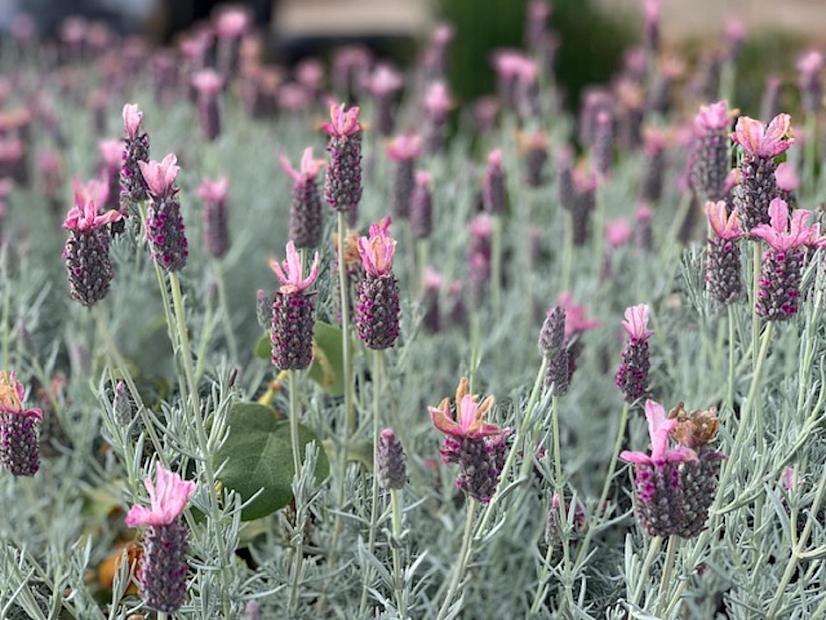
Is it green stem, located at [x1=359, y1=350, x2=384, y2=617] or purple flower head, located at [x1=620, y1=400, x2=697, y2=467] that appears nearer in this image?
purple flower head, located at [x1=620, y1=400, x2=697, y2=467]

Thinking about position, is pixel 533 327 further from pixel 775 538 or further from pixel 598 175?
pixel 775 538

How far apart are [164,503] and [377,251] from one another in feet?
0.95

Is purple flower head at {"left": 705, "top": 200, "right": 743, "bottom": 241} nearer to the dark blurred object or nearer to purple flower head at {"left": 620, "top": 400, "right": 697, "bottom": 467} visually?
purple flower head at {"left": 620, "top": 400, "right": 697, "bottom": 467}

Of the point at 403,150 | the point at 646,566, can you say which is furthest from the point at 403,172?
the point at 646,566

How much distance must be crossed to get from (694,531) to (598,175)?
1.20 metres

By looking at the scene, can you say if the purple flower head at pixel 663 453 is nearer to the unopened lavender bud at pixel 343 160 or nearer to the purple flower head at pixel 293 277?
the purple flower head at pixel 293 277

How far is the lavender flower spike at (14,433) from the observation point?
3.62 ft

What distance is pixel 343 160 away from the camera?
4.03 feet

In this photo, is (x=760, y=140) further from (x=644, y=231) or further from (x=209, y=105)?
(x=209, y=105)

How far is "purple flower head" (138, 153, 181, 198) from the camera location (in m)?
1.06

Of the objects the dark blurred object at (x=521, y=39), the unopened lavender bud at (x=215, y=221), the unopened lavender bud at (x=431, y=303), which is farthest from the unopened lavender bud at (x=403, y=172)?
the dark blurred object at (x=521, y=39)

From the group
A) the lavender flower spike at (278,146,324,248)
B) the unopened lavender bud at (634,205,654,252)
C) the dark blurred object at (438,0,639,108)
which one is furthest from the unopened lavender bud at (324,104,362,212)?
the dark blurred object at (438,0,639,108)

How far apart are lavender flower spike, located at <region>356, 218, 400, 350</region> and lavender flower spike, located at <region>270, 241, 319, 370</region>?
0.05 meters

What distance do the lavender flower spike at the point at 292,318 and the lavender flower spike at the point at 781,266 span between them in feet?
1.28
